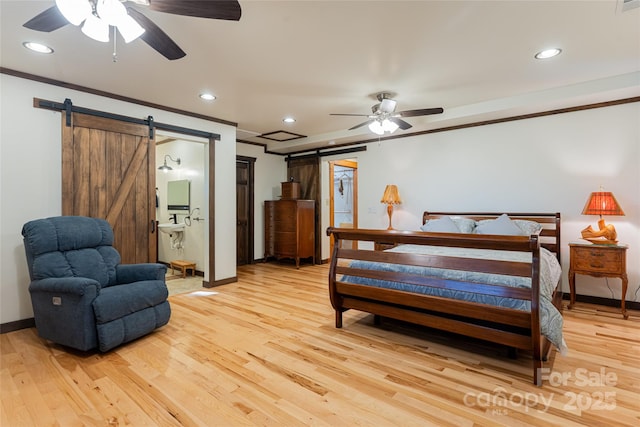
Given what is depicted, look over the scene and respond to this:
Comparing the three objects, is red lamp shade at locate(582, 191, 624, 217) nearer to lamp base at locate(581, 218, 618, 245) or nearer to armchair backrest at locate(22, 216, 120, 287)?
lamp base at locate(581, 218, 618, 245)

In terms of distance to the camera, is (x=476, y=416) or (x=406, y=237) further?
(x=406, y=237)

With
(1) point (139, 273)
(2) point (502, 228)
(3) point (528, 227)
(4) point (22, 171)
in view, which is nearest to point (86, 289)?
(1) point (139, 273)

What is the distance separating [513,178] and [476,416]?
3.57m

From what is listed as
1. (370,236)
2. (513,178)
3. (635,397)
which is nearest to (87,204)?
(370,236)

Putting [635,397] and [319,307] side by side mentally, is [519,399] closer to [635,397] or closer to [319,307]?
[635,397]

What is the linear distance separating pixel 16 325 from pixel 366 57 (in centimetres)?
435

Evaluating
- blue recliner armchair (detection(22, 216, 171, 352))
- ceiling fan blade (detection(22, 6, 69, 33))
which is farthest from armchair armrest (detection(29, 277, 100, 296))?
ceiling fan blade (detection(22, 6, 69, 33))

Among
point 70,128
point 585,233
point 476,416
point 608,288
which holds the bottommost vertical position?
point 476,416

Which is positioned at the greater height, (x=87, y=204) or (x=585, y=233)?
(x=87, y=204)

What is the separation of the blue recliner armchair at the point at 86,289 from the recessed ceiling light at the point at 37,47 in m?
1.51

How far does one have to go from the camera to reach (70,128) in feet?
11.3

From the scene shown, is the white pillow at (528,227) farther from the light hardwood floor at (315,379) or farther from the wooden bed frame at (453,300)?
the wooden bed frame at (453,300)

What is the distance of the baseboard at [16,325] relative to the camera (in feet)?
10.0

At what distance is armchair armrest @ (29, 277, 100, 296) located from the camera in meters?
2.50
